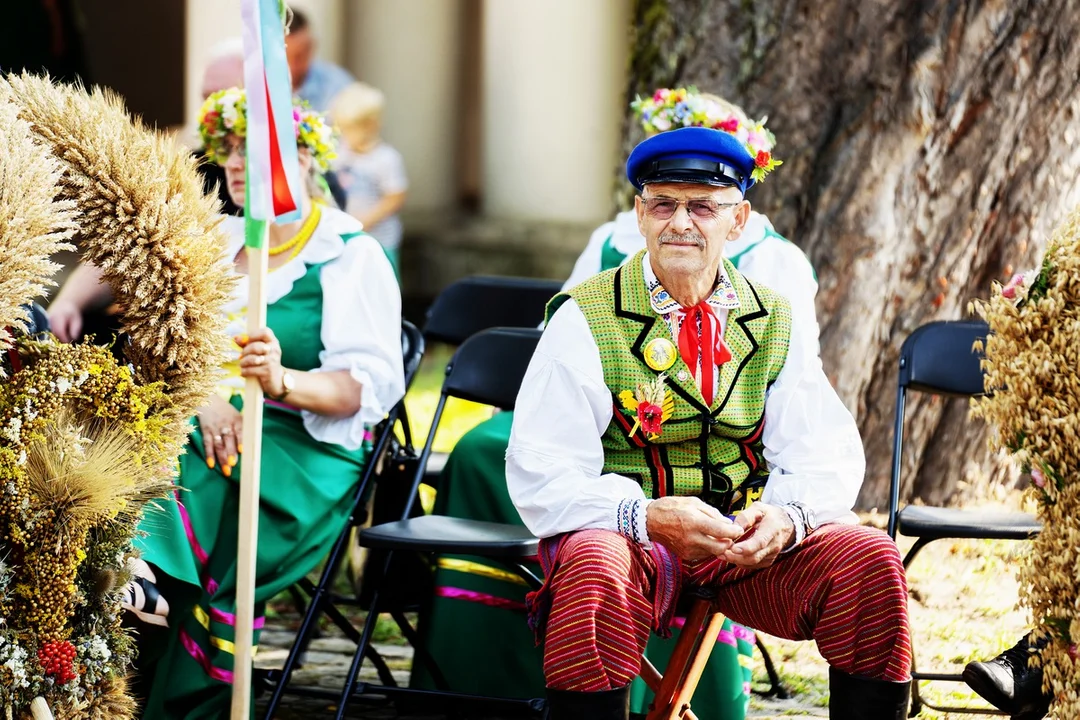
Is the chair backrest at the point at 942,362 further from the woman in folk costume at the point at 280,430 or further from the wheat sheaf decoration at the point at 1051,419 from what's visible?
the woman in folk costume at the point at 280,430

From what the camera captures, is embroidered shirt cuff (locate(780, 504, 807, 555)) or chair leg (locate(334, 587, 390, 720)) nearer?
embroidered shirt cuff (locate(780, 504, 807, 555))

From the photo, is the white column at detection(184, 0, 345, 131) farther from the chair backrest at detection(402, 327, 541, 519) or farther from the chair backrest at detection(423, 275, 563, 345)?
the chair backrest at detection(402, 327, 541, 519)

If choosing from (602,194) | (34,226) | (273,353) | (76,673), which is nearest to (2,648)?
(76,673)

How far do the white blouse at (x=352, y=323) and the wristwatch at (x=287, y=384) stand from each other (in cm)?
21

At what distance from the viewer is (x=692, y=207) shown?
3488 mm

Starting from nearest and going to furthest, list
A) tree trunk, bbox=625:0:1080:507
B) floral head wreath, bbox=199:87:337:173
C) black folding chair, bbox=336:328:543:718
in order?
1. black folding chair, bbox=336:328:543:718
2. floral head wreath, bbox=199:87:337:173
3. tree trunk, bbox=625:0:1080:507

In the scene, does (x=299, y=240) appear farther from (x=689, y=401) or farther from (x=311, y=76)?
(x=311, y=76)

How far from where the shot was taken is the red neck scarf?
136 inches

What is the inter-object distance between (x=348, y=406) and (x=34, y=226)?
5.41 feet

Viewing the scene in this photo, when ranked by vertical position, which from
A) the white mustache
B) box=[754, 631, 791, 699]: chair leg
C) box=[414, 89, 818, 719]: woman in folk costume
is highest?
the white mustache

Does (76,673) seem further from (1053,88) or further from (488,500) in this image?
(1053,88)

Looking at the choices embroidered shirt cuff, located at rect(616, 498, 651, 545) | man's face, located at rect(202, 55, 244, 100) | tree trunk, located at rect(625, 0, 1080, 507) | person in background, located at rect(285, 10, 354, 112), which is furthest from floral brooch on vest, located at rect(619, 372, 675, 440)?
person in background, located at rect(285, 10, 354, 112)

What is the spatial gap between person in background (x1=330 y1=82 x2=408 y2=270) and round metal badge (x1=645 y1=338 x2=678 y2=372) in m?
5.39

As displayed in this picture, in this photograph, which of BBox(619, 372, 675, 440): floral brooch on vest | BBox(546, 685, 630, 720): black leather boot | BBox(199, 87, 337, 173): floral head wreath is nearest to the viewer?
BBox(546, 685, 630, 720): black leather boot
